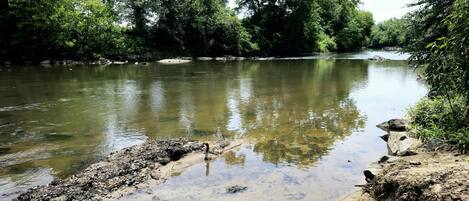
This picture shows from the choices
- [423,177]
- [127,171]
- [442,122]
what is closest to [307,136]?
[442,122]

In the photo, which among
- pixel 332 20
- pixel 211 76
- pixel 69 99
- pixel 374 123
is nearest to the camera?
pixel 374 123

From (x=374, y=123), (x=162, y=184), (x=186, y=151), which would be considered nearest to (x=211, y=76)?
(x=374, y=123)

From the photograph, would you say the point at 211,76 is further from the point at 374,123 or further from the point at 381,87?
the point at 374,123

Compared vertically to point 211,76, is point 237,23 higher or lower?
→ higher

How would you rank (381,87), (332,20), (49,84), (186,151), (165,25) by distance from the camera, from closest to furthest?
(186,151) → (381,87) → (49,84) → (165,25) → (332,20)

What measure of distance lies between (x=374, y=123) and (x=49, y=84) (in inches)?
810

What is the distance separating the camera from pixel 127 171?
9773 mm

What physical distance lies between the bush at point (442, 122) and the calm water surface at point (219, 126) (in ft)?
4.59

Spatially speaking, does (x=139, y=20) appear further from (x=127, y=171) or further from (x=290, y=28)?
(x=127, y=171)

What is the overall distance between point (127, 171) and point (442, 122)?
7.53 metres

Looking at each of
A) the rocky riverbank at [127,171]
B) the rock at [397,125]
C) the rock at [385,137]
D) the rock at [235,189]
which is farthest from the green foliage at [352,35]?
the rock at [235,189]

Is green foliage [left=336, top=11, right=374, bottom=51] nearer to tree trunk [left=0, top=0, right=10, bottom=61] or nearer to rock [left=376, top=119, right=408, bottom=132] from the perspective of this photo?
tree trunk [left=0, top=0, right=10, bottom=61]

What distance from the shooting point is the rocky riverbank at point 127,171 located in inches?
341

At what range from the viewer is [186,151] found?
11477 mm
